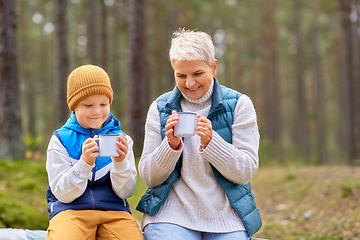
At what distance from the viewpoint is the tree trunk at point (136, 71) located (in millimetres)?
8508

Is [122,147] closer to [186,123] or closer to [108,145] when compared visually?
[108,145]

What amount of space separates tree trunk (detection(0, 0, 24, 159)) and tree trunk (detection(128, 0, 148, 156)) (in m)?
2.88

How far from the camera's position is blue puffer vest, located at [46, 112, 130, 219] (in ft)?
7.39

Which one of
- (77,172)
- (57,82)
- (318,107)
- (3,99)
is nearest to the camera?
(77,172)

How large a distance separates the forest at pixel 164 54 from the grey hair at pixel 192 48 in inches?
20.2

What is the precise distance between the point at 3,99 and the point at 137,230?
5023 mm

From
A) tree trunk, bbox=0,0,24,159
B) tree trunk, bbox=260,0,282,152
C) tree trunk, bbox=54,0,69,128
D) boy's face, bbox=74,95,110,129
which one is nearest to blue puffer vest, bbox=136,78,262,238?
boy's face, bbox=74,95,110,129

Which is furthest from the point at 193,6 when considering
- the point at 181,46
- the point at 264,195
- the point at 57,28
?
the point at 181,46

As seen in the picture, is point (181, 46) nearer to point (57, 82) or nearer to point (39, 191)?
point (39, 191)

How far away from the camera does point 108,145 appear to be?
2064mm

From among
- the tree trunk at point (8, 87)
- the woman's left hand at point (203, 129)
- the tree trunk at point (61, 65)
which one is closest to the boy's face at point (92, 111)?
the woman's left hand at point (203, 129)

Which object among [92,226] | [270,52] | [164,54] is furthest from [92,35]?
[92,226]

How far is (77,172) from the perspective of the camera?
6.89 ft

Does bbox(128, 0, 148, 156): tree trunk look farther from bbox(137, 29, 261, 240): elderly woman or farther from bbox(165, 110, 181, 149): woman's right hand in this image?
bbox(165, 110, 181, 149): woman's right hand
